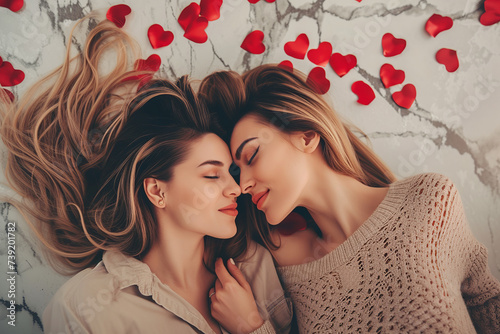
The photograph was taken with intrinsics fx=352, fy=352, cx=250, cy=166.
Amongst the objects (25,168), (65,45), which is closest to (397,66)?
(65,45)

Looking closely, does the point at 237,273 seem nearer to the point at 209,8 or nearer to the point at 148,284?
the point at 148,284

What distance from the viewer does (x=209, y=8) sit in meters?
1.40

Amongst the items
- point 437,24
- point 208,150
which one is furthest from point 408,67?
point 208,150

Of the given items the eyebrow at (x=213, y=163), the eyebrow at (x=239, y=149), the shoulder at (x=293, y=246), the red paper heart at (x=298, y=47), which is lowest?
the shoulder at (x=293, y=246)

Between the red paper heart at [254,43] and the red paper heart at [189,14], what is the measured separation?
22 centimetres

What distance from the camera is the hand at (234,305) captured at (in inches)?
48.9

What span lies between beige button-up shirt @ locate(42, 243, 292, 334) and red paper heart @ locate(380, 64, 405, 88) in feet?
3.52

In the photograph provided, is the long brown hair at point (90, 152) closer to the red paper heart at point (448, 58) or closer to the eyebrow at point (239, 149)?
the eyebrow at point (239, 149)

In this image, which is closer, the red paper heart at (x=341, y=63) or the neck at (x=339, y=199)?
the neck at (x=339, y=199)

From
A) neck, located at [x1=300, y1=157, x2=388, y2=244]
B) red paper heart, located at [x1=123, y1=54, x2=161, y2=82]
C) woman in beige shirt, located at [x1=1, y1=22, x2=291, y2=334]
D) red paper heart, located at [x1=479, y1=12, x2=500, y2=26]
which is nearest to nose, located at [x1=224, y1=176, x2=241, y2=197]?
woman in beige shirt, located at [x1=1, y1=22, x2=291, y2=334]

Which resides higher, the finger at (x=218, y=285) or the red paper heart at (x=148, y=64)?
the red paper heart at (x=148, y=64)

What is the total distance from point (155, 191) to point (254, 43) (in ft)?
2.36

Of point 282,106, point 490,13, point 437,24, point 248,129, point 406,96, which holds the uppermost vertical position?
point 490,13

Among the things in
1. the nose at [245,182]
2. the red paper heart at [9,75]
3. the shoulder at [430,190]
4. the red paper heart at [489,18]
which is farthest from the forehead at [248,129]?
the red paper heart at [489,18]
